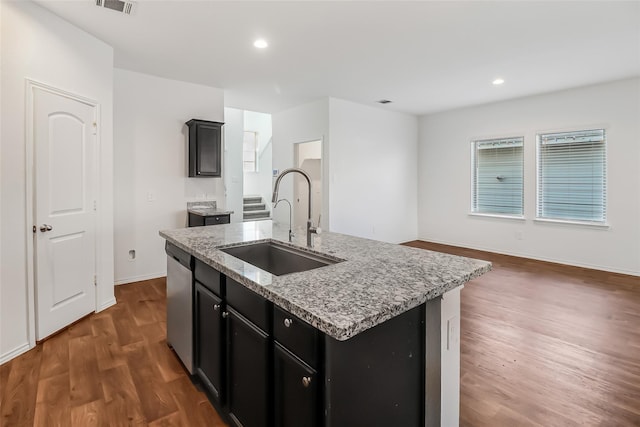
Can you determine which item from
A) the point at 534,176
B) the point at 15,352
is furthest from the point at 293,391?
the point at 534,176

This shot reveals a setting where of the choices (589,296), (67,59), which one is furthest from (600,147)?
(67,59)

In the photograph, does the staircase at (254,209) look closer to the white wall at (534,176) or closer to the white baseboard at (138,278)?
the white baseboard at (138,278)

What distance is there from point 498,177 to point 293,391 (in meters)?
5.94

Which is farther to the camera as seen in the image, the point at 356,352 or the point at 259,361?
the point at 259,361

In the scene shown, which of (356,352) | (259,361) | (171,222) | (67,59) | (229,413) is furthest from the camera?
(171,222)

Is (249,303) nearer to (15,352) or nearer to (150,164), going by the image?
(15,352)

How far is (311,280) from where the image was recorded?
1.32 m

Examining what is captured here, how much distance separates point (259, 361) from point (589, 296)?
13.3ft

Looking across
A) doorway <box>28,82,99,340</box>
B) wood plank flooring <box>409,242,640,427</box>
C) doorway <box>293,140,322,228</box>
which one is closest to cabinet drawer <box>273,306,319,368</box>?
wood plank flooring <box>409,242,640,427</box>

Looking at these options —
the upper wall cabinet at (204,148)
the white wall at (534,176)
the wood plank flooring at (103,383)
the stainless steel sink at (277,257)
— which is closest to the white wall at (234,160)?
the upper wall cabinet at (204,148)

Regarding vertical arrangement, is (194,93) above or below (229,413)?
above

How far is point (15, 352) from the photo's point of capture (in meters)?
2.43

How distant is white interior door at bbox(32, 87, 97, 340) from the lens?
8.75ft

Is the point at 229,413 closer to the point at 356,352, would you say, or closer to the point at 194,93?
the point at 356,352
